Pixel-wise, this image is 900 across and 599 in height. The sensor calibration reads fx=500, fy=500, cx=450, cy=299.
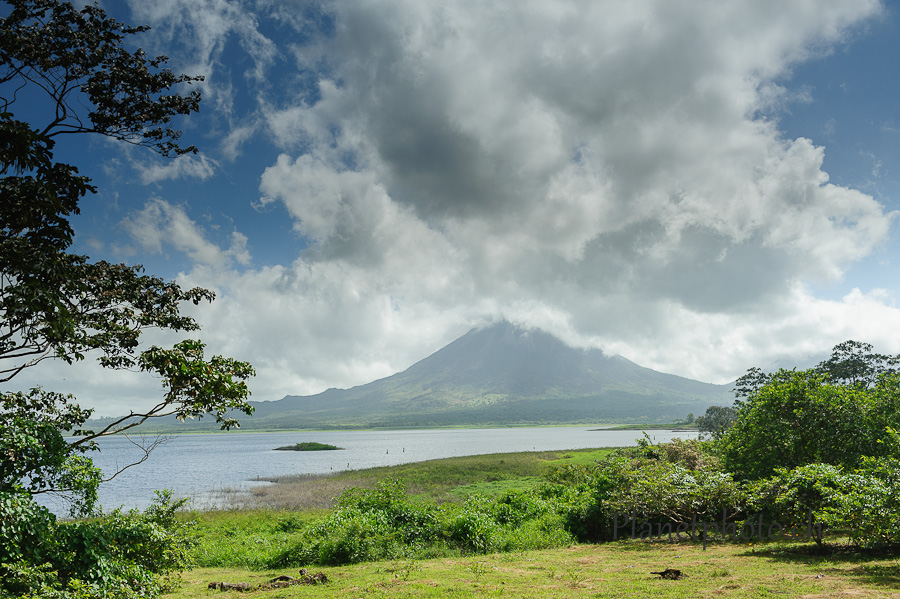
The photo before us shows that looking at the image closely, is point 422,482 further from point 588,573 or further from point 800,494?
point 800,494

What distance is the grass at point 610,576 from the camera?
10758mm

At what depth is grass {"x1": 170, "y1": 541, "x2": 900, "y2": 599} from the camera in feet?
35.3

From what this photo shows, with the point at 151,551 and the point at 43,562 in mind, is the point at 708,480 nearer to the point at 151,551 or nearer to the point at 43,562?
the point at 151,551

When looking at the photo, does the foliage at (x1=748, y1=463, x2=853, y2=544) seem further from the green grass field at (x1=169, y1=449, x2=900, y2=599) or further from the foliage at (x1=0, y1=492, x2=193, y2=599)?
the foliage at (x1=0, y1=492, x2=193, y2=599)

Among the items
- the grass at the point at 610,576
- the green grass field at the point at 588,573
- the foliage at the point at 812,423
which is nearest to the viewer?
the grass at the point at 610,576

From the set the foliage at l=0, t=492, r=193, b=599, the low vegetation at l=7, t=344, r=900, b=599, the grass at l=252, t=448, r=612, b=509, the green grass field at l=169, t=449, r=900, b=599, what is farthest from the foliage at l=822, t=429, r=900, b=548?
the grass at l=252, t=448, r=612, b=509

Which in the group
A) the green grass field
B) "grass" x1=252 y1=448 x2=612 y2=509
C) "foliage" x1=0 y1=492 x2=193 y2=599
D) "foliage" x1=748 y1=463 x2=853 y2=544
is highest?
→ "foliage" x1=0 y1=492 x2=193 y2=599

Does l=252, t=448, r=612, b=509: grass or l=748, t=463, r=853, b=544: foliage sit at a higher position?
l=748, t=463, r=853, b=544: foliage

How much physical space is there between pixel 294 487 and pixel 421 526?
35.1 m

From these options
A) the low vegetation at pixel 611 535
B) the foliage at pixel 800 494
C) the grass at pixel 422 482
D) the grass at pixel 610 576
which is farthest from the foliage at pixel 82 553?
the grass at pixel 422 482

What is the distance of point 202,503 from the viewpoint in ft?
133

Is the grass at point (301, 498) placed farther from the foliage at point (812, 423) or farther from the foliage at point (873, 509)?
the foliage at point (812, 423)

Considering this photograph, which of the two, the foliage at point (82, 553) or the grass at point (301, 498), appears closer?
the foliage at point (82, 553)

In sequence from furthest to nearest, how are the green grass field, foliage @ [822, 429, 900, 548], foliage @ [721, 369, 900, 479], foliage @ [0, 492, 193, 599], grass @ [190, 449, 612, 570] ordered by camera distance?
foliage @ [721, 369, 900, 479], grass @ [190, 449, 612, 570], foliage @ [822, 429, 900, 548], the green grass field, foliage @ [0, 492, 193, 599]
